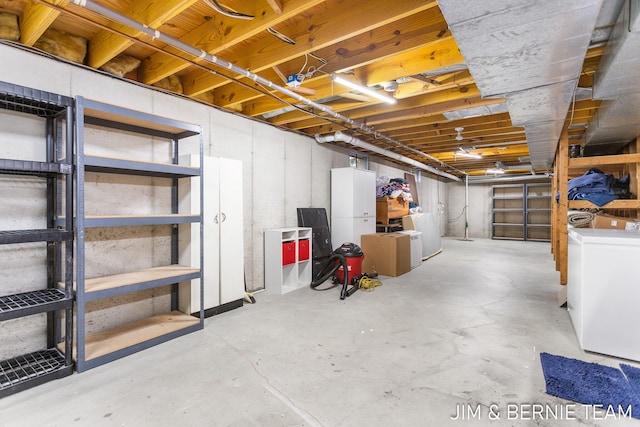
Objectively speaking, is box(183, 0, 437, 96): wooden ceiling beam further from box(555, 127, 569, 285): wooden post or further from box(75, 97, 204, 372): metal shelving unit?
box(555, 127, 569, 285): wooden post

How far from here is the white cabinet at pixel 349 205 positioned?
5512 millimetres

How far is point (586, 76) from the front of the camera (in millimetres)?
3023

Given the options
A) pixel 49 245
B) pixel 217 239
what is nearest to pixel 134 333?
pixel 49 245

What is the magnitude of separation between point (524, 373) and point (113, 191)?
3698mm

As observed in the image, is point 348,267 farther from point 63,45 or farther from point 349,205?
point 63,45

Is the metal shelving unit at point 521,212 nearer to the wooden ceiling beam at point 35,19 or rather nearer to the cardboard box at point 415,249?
the cardboard box at point 415,249

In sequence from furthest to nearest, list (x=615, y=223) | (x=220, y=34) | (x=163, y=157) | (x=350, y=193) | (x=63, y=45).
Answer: (x=350, y=193) < (x=615, y=223) < (x=163, y=157) < (x=63, y=45) < (x=220, y=34)

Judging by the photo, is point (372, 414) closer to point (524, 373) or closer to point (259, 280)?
point (524, 373)

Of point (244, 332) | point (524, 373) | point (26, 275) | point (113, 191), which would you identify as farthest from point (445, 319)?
point (26, 275)

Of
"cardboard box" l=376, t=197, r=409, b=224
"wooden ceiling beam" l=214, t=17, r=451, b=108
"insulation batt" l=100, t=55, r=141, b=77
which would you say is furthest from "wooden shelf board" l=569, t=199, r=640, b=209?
"insulation batt" l=100, t=55, r=141, b=77

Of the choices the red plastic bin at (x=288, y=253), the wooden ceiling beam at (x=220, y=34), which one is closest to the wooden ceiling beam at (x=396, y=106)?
the wooden ceiling beam at (x=220, y=34)

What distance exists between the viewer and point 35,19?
2.13m

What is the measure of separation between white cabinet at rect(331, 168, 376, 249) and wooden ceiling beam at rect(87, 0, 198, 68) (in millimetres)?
3790

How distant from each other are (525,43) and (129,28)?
8.87 feet
